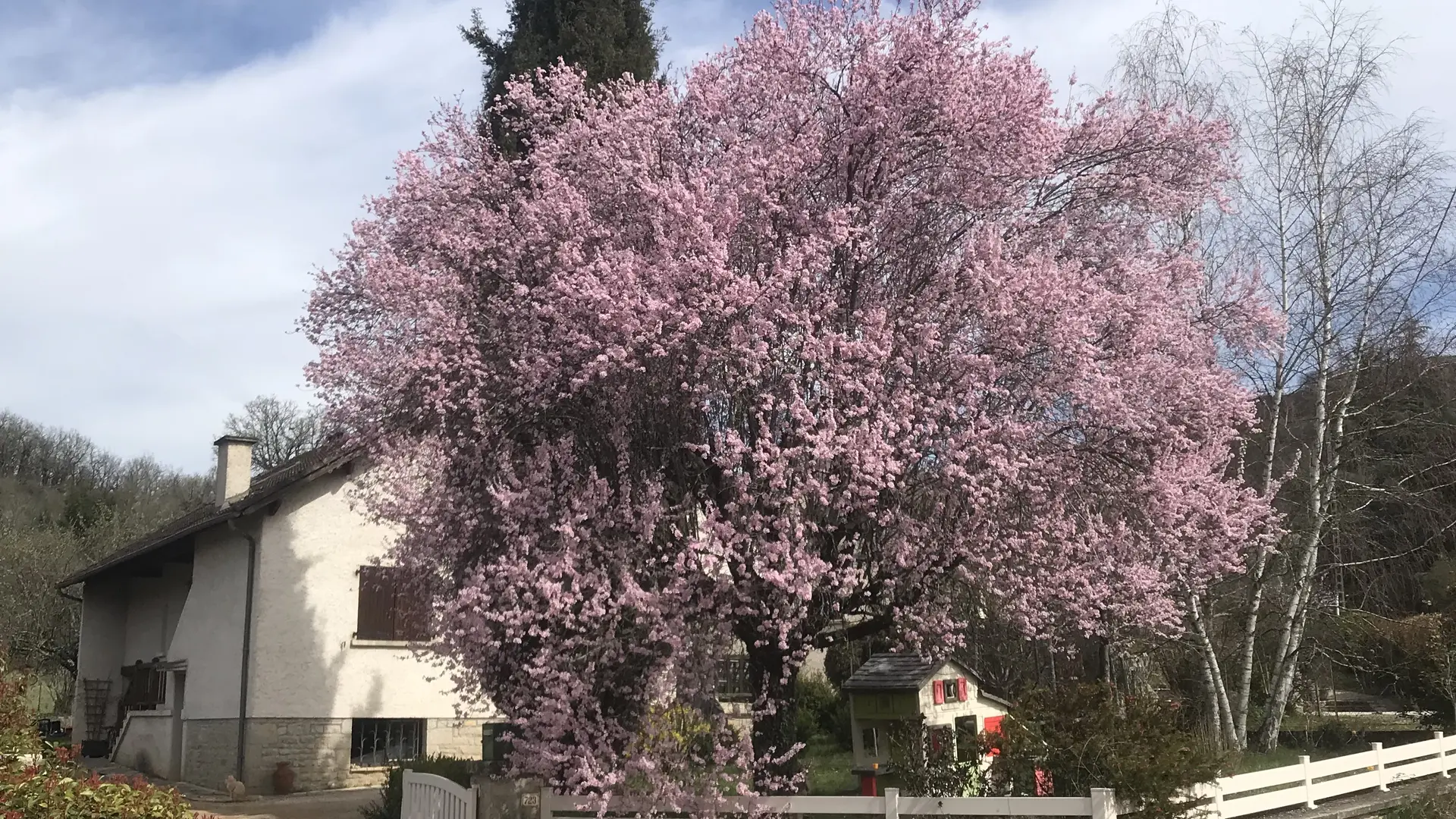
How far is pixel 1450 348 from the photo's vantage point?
18812mm

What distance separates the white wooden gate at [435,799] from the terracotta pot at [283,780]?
7369mm

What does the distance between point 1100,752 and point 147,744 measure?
1839cm

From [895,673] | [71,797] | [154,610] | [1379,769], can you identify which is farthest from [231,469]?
[1379,769]

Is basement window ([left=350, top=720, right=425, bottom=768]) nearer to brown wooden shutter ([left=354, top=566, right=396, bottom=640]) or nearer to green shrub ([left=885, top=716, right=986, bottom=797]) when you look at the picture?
brown wooden shutter ([left=354, top=566, right=396, bottom=640])

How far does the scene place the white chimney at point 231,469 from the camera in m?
22.5

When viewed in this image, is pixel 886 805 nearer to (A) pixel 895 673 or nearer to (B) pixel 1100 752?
(B) pixel 1100 752

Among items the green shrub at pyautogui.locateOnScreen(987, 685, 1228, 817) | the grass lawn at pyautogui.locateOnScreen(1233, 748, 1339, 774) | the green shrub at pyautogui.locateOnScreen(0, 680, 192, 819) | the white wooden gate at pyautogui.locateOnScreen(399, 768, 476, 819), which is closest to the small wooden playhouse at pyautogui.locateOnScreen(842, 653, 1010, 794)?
the green shrub at pyautogui.locateOnScreen(987, 685, 1228, 817)

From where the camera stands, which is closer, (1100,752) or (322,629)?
(1100,752)

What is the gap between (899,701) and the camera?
1248cm

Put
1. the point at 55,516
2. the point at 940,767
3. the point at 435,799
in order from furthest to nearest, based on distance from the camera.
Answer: the point at 55,516 → the point at 435,799 → the point at 940,767

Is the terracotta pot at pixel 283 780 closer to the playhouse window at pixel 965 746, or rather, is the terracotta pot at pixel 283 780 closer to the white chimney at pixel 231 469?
the white chimney at pixel 231 469

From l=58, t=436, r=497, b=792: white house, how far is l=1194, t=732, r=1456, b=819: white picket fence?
11.2m

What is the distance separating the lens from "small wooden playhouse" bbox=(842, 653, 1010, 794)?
12.4m

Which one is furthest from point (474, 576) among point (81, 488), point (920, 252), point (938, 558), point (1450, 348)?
point (81, 488)
